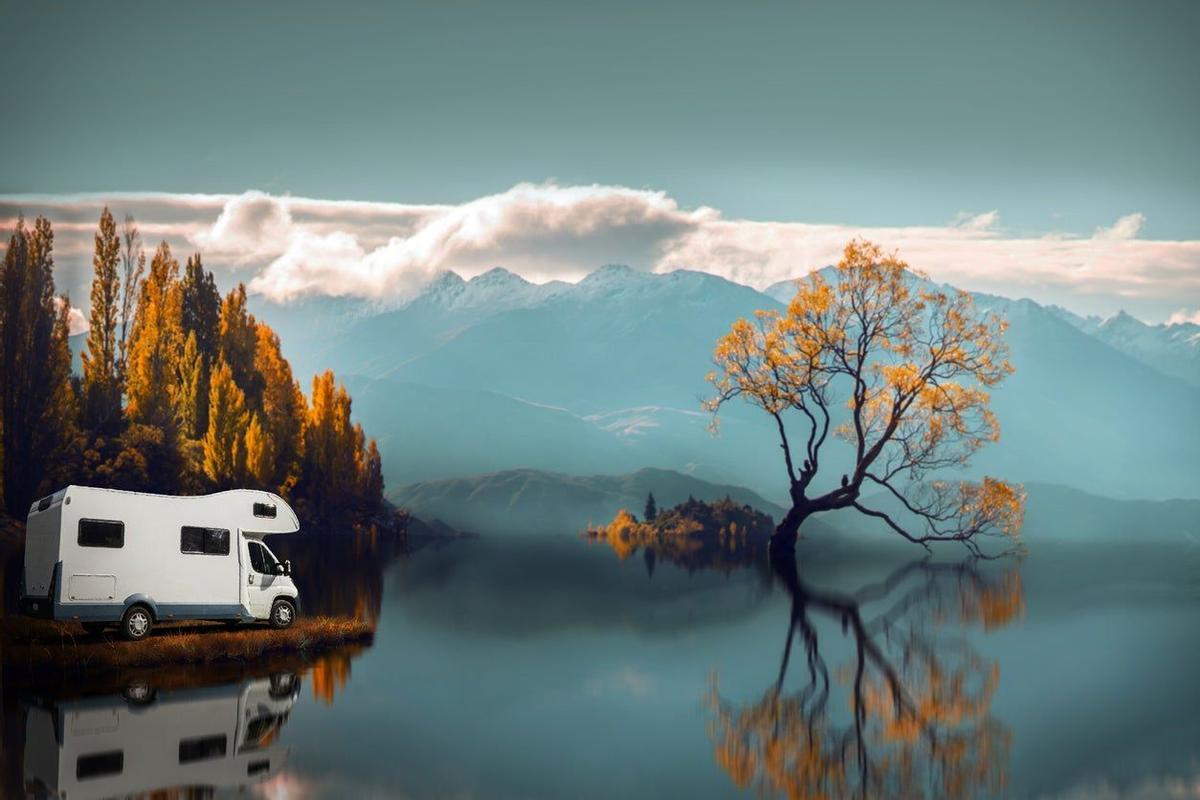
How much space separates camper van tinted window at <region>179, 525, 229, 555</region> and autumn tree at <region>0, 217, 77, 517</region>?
36506 millimetres

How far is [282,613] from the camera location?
2242 centimetres

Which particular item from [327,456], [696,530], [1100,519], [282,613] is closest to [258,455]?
[327,456]

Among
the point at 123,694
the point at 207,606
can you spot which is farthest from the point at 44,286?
the point at 123,694

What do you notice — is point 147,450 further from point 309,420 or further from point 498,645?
point 498,645

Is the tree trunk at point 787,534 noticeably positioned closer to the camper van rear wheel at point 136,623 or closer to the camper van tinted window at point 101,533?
the camper van rear wheel at point 136,623

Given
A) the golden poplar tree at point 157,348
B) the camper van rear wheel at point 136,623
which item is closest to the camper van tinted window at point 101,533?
the camper van rear wheel at point 136,623

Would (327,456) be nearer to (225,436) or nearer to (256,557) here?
(225,436)

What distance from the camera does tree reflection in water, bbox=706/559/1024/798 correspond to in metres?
12.3

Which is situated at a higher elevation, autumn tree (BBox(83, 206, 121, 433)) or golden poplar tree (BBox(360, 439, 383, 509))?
autumn tree (BBox(83, 206, 121, 433))

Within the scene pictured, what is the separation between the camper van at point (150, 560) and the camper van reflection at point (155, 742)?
3.77 meters

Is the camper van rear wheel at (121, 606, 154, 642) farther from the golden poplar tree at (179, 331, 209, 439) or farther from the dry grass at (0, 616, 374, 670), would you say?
the golden poplar tree at (179, 331, 209, 439)

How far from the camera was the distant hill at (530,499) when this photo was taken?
147375 mm

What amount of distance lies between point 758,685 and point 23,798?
1099 centimetres

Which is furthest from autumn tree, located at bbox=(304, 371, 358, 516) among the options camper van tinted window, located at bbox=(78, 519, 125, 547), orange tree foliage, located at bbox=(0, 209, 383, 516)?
camper van tinted window, located at bbox=(78, 519, 125, 547)
